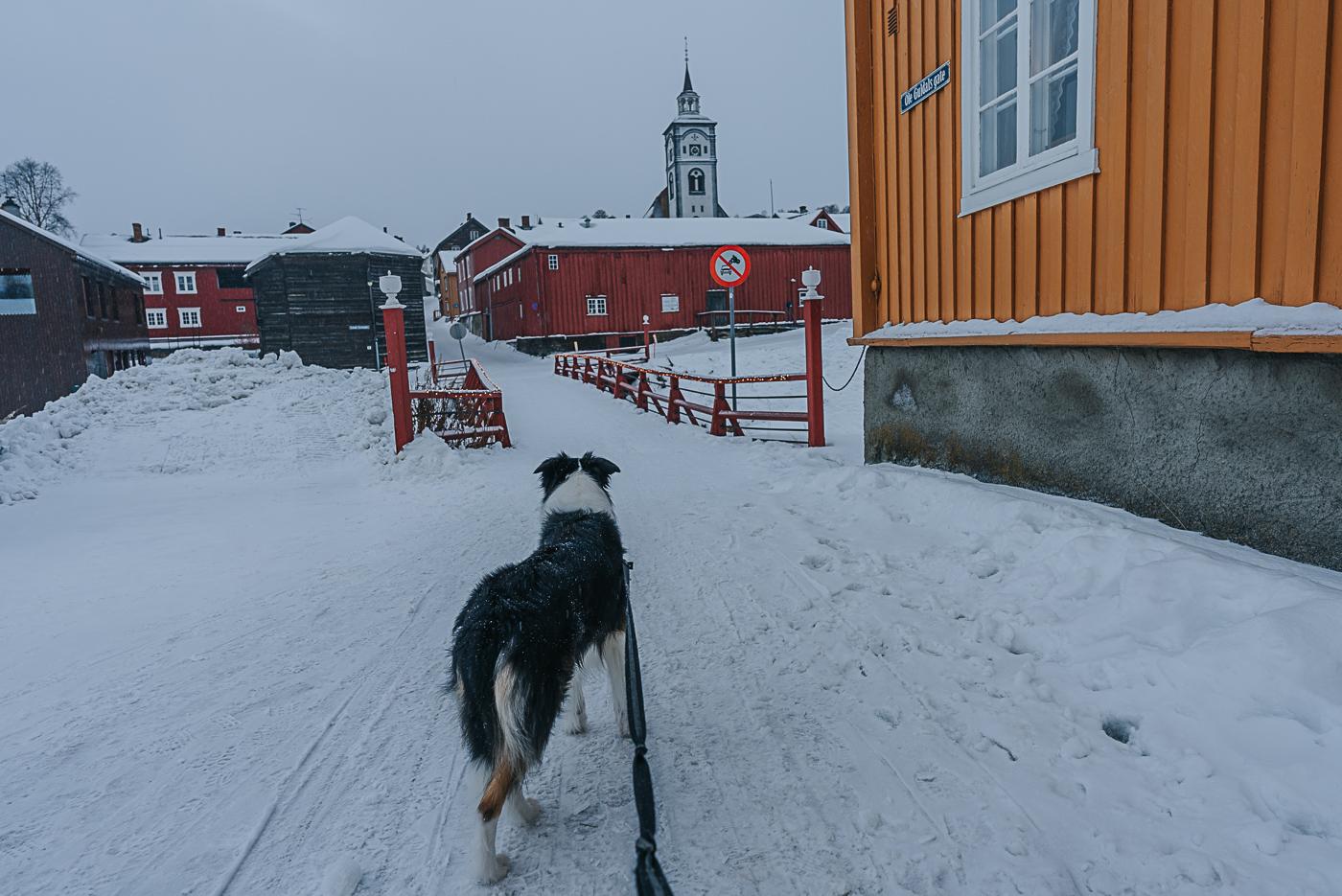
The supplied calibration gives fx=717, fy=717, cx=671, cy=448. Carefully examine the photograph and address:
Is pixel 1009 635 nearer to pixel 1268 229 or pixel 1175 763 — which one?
pixel 1175 763

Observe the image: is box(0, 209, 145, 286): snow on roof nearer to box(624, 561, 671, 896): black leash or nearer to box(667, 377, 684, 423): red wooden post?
box(667, 377, 684, 423): red wooden post

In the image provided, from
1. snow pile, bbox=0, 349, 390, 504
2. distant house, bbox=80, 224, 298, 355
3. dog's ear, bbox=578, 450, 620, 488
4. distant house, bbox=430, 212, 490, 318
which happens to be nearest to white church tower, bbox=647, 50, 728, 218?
distant house, bbox=430, 212, 490, 318

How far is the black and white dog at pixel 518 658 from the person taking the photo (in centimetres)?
227

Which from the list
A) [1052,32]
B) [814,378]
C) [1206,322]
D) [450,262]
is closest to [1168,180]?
[1206,322]

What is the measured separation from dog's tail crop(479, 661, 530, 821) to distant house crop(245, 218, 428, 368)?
27340 millimetres

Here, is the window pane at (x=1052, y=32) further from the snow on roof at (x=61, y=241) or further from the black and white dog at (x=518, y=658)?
the snow on roof at (x=61, y=241)

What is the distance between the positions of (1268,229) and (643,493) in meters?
5.55

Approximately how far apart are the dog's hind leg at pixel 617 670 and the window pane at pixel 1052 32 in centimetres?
490

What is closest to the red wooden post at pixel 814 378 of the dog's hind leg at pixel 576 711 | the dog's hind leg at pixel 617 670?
the dog's hind leg at pixel 617 670

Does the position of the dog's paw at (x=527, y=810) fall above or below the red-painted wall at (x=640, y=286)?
below

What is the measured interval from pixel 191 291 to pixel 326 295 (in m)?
23.6

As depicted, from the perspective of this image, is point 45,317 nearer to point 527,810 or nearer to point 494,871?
point 527,810

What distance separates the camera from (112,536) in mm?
6648

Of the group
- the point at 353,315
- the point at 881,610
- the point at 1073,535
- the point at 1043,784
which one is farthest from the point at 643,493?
the point at 353,315
